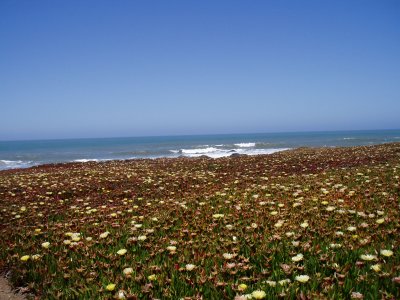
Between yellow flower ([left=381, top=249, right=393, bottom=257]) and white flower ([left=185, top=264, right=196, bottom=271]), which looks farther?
white flower ([left=185, top=264, right=196, bottom=271])

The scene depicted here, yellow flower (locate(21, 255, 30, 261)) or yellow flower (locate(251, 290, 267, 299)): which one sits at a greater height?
yellow flower (locate(251, 290, 267, 299))

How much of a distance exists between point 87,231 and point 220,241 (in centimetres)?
259

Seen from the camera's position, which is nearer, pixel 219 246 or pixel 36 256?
pixel 219 246

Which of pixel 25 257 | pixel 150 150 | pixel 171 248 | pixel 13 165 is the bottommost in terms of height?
pixel 13 165

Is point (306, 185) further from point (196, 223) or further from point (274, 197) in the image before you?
point (196, 223)

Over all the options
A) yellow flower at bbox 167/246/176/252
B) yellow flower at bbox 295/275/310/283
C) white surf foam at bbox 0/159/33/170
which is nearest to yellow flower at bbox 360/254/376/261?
→ yellow flower at bbox 295/275/310/283

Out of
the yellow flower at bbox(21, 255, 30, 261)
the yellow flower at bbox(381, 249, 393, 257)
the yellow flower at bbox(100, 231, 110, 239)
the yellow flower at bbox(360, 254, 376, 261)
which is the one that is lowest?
the yellow flower at bbox(21, 255, 30, 261)

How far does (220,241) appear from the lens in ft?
15.0

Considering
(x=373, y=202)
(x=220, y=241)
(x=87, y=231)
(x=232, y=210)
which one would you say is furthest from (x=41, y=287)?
(x=373, y=202)

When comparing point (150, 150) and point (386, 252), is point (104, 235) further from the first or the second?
point (150, 150)

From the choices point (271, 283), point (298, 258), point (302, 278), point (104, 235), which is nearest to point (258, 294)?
Result: point (271, 283)

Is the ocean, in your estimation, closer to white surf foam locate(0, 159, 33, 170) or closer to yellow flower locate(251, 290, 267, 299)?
white surf foam locate(0, 159, 33, 170)

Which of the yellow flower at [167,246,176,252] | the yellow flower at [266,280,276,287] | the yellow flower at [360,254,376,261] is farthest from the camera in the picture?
the yellow flower at [167,246,176,252]

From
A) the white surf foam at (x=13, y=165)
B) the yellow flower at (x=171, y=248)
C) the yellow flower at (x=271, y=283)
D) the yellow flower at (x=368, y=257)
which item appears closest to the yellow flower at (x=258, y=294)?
the yellow flower at (x=271, y=283)
